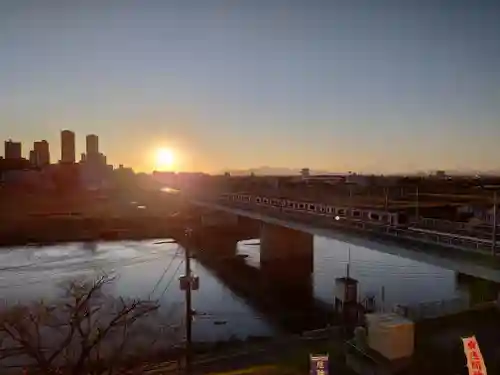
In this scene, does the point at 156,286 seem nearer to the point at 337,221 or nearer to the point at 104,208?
the point at 337,221

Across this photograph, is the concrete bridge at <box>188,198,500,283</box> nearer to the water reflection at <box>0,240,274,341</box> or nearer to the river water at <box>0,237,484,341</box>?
the river water at <box>0,237,484,341</box>

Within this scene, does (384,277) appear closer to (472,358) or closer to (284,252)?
(284,252)

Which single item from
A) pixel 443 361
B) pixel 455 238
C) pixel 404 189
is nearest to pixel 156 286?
pixel 455 238

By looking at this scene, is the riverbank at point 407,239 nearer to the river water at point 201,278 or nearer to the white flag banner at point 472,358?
the river water at point 201,278

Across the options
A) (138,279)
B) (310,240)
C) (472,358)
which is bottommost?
(138,279)

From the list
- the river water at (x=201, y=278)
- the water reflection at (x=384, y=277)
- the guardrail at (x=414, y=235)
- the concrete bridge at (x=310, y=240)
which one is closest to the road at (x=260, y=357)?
the concrete bridge at (x=310, y=240)

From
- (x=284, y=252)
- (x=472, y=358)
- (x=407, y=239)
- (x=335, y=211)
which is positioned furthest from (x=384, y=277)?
(x=472, y=358)

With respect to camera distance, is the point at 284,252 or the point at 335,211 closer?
the point at 335,211

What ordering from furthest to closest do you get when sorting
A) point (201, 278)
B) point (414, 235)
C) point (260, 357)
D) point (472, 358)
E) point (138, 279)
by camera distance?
1. point (201, 278)
2. point (138, 279)
3. point (414, 235)
4. point (260, 357)
5. point (472, 358)
